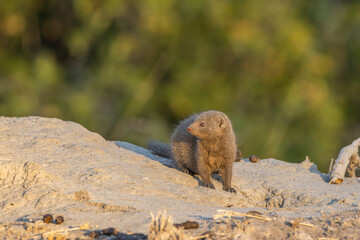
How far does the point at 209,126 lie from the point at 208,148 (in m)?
0.23

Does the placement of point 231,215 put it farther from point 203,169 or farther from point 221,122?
point 221,122

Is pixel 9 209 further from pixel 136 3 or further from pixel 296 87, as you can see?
pixel 296 87

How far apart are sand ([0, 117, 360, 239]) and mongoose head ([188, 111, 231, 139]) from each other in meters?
0.42

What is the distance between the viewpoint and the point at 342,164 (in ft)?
20.4

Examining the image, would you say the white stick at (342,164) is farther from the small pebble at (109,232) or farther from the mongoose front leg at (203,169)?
the small pebble at (109,232)

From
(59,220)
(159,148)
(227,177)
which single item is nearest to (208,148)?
(227,177)

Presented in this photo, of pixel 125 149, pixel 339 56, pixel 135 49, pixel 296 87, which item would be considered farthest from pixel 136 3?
pixel 125 149

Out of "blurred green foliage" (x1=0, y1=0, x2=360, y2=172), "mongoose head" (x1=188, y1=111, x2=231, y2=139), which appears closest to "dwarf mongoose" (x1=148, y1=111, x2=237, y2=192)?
"mongoose head" (x1=188, y1=111, x2=231, y2=139)

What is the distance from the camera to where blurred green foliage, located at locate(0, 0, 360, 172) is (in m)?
12.8

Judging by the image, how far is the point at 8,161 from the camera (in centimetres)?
490

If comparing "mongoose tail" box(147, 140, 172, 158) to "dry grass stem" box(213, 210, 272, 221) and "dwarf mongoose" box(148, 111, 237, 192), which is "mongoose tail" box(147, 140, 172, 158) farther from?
"dry grass stem" box(213, 210, 272, 221)

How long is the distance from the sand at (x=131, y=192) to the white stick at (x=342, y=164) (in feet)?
0.37

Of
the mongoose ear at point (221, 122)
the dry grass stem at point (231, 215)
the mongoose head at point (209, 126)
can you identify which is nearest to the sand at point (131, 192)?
the dry grass stem at point (231, 215)

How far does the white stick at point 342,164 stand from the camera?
6055 mm
